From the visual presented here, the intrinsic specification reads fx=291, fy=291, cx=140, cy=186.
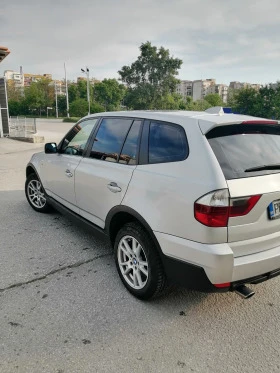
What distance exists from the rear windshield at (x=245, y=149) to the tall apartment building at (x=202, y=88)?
136439 millimetres

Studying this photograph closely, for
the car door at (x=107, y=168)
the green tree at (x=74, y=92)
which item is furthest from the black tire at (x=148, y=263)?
the green tree at (x=74, y=92)

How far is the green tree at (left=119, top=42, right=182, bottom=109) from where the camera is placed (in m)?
56.4

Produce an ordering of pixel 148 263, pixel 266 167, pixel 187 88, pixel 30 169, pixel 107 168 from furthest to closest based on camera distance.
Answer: pixel 187 88 < pixel 30 169 < pixel 107 168 < pixel 148 263 < pixel 266 167

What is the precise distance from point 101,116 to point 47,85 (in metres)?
77.0

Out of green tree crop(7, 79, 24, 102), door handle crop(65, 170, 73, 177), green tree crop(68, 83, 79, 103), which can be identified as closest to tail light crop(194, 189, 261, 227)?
door handle crop(65, 170, 73, 177)

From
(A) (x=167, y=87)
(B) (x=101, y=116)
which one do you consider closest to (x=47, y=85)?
(A) (x=167, y=87)

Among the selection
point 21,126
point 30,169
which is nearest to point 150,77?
point 21,126

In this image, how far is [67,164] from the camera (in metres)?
3.66

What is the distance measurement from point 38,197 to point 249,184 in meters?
3.68

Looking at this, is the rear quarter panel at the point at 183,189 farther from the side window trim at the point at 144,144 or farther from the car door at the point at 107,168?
the car door at the point at 107,168

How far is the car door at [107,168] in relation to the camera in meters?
2.68

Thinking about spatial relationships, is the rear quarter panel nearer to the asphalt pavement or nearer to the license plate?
the license plate

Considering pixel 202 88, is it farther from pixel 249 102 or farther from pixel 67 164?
pixel 67 164

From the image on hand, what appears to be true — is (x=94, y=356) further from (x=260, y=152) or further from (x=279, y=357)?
(x=260, y=152)
